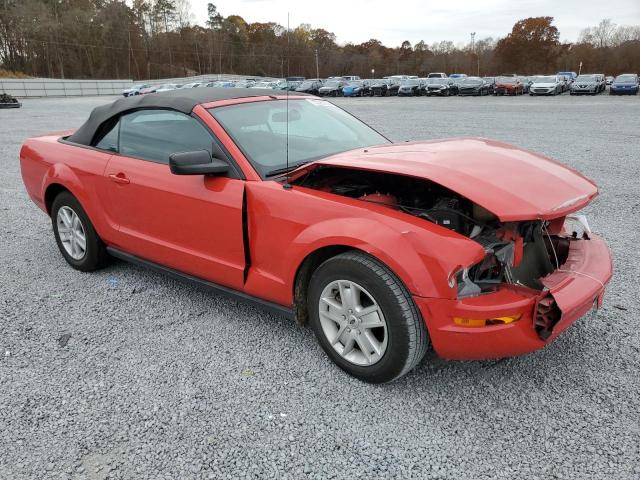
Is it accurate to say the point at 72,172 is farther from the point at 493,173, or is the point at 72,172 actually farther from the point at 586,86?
the point at 586,86

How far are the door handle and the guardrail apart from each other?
53.8 metres

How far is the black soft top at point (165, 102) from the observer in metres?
3.65

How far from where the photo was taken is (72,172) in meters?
4.29

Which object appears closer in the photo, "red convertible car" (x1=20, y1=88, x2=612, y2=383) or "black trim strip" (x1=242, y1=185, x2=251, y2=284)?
"red convertible car" (x1=20, y1=88, x2=612, y2=383)

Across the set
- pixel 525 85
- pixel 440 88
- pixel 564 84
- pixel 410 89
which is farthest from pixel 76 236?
pixel 564 84

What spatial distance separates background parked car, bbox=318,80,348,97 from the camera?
135 ft

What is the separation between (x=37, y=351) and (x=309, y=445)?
6.51ft

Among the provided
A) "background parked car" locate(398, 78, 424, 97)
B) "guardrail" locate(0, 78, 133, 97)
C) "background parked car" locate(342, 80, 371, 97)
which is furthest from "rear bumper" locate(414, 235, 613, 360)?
"guardrail" locate(0, 78, 133, 97)

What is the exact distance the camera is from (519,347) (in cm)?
248

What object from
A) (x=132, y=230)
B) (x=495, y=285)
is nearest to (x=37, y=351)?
(x=132, y=230)

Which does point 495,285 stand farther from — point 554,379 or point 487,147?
point 487,147

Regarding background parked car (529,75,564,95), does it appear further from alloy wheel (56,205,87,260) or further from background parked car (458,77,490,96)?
alloy wheel (56,205,87,260)

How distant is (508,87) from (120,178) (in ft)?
123

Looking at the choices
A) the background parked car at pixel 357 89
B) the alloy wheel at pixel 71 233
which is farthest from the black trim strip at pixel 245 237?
the background parked car at pixel 357 89
